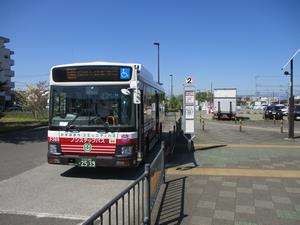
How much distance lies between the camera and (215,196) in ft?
24.8

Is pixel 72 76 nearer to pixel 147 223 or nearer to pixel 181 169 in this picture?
pixel 181 169

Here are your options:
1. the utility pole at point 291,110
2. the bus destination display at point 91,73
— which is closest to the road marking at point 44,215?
the bus destination display at point 91,73

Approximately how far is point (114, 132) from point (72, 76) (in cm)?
188

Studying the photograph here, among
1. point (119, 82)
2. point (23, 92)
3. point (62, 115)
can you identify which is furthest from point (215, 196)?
point (23, 92)

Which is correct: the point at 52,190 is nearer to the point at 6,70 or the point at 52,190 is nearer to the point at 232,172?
the point at 232,172

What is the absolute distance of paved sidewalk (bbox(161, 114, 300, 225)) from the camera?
6285 mm

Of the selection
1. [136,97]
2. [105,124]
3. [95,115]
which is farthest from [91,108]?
[136,97]

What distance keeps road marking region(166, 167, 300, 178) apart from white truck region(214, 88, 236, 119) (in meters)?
33.6

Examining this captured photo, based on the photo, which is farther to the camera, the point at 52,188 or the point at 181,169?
the point at 181,169

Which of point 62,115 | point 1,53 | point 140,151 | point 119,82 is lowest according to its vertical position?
point 140,151

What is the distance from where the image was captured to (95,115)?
9.41 meters

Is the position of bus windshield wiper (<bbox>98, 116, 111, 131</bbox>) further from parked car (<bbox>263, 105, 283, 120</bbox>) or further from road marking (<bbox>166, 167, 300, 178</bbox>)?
parked car (<bbox>263, 105, 283, 120</bbox>)

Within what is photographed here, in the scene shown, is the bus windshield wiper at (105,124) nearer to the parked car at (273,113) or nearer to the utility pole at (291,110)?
the utility pole at (291,110)

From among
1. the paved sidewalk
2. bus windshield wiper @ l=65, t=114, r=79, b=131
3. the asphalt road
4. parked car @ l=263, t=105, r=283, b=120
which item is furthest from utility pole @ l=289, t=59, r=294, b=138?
parked car @ l=263, t=105, r=283, b=120
